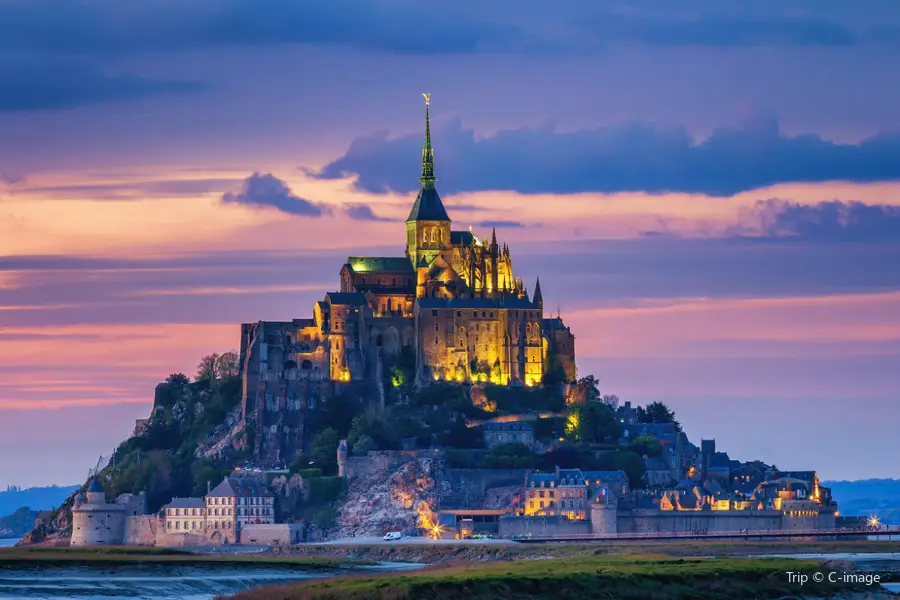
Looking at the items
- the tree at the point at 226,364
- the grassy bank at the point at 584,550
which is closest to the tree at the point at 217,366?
the tree at the point at 226,364

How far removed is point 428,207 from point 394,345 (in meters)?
15.6

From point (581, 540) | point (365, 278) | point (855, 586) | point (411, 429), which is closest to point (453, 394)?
point (411, 429)

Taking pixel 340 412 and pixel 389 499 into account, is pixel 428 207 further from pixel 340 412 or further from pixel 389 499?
pixel 389 499

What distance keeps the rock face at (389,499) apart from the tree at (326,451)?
12.4 feet

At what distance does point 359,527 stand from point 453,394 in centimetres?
1963

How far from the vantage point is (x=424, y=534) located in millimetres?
161000

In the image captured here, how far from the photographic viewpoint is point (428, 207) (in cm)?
19375

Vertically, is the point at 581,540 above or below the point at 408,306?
below

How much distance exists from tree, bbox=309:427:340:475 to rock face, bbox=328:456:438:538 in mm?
3776

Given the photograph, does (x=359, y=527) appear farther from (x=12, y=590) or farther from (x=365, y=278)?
(x=12, y=590)

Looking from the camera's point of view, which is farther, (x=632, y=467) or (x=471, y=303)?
(x=471, y=303)

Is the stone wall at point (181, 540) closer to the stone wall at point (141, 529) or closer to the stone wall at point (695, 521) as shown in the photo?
the stone wall at point (141, 529)

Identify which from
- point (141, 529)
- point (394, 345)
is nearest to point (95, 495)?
point (141, 529)

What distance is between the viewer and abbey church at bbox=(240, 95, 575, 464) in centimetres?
18088
